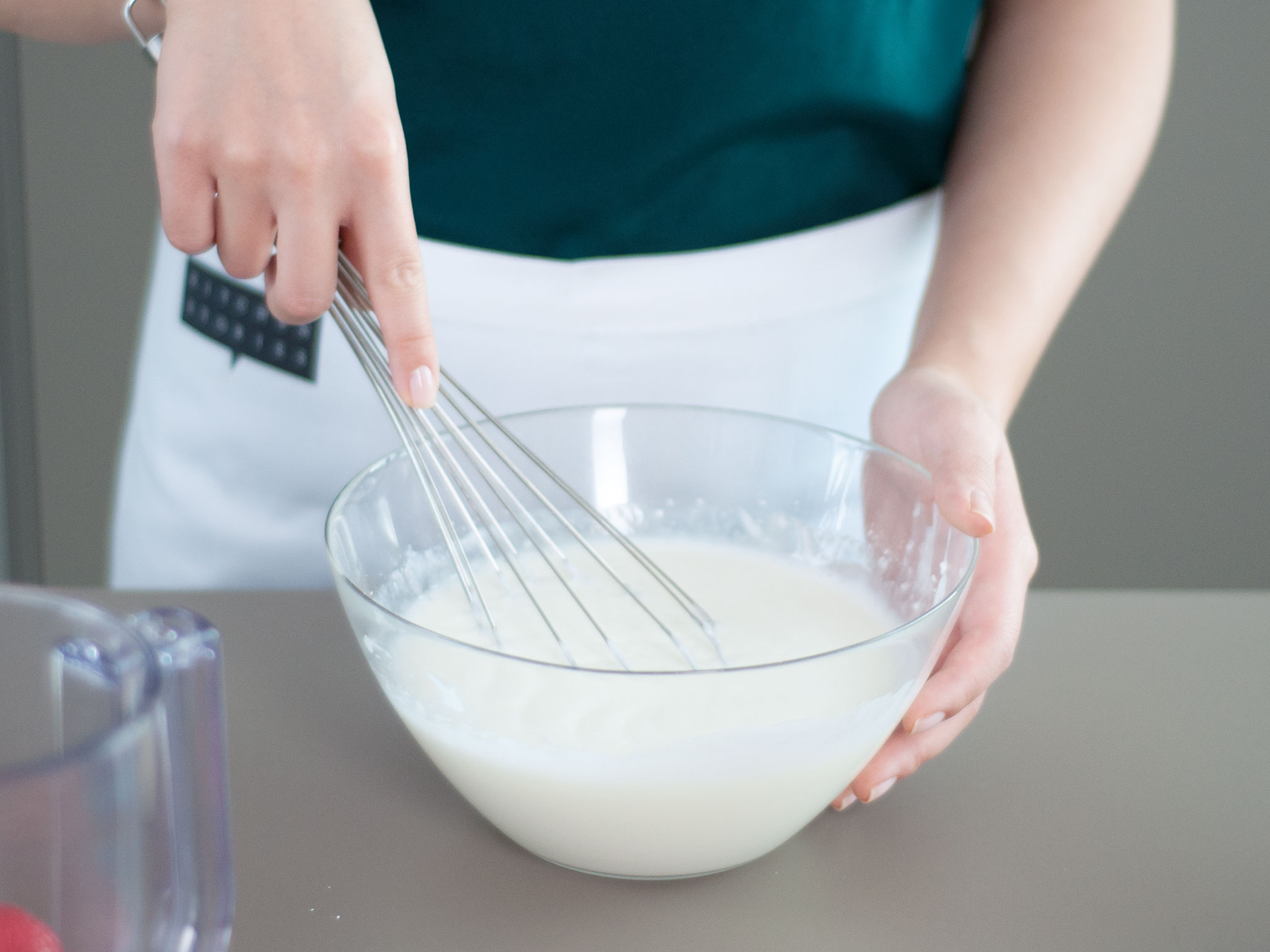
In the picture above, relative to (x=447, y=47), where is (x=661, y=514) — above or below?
below

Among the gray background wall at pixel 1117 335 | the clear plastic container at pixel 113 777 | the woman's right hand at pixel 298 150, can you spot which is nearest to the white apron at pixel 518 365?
the woman's right hand at pixel 298 150

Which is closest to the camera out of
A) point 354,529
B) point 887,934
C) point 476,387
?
point 887,934

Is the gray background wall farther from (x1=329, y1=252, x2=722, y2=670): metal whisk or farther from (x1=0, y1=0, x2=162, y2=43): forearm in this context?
(x1=329, y1=252, x2=722, y2=670): metal whisk

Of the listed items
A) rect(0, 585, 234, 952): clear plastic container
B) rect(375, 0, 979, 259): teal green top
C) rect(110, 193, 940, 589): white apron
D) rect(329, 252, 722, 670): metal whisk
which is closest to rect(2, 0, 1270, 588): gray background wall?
rect(110, 193, 940, 589): white apron

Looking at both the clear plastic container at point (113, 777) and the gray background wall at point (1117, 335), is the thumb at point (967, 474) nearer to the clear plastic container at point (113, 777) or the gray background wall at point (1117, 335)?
the clear plastic container at point (113, 777)

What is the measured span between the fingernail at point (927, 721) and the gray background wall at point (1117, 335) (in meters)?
1.61

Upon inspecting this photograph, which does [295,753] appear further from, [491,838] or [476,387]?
[476,387]

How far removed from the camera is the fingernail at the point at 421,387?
0.50m

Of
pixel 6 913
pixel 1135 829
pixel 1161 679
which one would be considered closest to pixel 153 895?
pixel 6 913

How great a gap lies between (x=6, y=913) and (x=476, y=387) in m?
0.59

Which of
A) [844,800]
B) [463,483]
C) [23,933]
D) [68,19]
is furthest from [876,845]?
[68,19]

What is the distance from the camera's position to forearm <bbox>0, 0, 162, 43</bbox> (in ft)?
2.11

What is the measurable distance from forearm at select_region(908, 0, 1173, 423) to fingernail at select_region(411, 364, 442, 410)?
1.25ft

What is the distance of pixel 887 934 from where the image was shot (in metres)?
0.49
